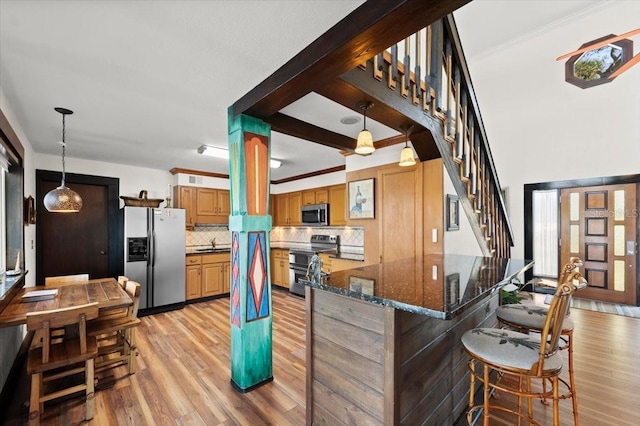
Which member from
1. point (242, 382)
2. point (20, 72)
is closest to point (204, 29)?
point (20, 72)

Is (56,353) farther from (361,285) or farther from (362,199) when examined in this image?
(362,199)

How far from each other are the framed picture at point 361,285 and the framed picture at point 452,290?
348 millimetres

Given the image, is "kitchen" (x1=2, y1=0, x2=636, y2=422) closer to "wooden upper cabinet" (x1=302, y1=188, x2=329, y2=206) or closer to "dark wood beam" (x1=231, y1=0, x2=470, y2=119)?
"wooden upper cabinet" (x1=302, y1=188, x2=329, y2=206)

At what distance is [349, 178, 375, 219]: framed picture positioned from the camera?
3932 millimetres

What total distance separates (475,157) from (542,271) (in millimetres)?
3874

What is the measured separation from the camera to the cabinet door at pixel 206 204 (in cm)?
539

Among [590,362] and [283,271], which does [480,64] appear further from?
[283,271]

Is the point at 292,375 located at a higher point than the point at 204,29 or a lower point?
lower

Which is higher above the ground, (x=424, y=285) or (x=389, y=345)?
(x=424, y=285)

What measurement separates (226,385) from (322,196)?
3623mm

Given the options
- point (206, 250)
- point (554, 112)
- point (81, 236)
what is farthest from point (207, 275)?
point (554, 112)

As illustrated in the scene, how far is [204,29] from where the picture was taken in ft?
4.98

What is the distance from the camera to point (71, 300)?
2.39 m

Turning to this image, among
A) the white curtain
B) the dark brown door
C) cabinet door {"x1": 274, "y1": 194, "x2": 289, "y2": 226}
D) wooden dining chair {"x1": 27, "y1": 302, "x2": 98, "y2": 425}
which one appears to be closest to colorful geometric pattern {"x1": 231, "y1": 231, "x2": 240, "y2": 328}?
wooden dining chair {"x1": 27, "y1": 302, "x2": 98, "y2": 425}
